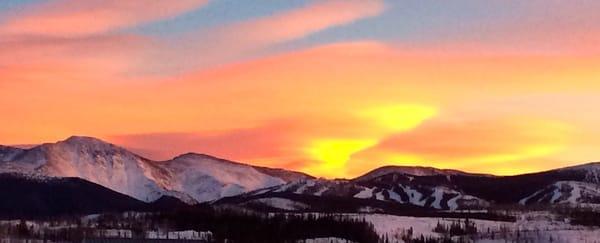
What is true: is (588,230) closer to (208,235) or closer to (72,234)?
(208,235)

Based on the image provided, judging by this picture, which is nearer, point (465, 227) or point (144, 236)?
point (144, 236)

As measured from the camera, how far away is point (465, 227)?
650 ft

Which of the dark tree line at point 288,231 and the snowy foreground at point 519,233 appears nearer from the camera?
the snowy foreground at point 519,233

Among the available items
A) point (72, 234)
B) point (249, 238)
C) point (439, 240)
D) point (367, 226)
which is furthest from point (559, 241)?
point (72, 234)

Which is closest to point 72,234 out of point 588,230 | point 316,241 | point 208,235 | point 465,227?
point 208,235

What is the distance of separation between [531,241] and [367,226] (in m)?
32.2

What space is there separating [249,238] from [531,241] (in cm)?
4678

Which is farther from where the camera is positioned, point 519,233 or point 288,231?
point 288,231

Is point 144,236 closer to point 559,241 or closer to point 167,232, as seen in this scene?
point 167,232

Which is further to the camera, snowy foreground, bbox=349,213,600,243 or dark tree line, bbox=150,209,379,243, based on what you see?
dark tree line, bbox=150,209,379,243

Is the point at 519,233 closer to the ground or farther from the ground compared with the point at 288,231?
closer to the ground

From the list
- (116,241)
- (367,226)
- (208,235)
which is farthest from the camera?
(367,226)

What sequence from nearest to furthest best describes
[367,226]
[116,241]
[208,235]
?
[116,241] < [208,235] < [367,226]

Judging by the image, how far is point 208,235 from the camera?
18238 centimetres
